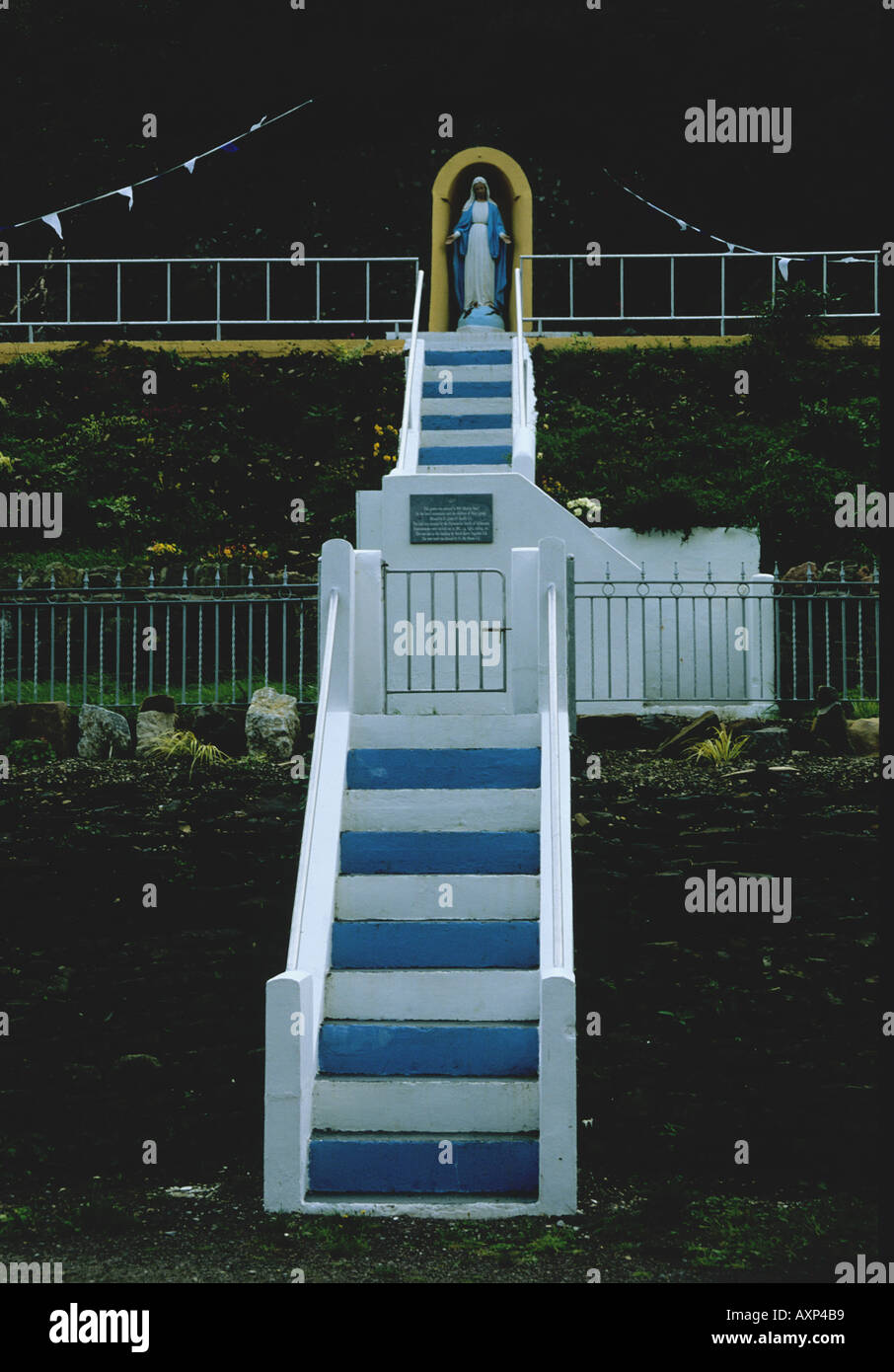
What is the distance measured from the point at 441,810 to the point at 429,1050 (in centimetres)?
164

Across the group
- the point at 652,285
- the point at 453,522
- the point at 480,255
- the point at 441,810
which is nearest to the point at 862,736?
the point at 453,522

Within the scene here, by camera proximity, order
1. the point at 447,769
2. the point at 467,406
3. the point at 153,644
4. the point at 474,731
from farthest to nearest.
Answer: the point at 467,406, the point at 153,644, the point at 474,731, the point at 447,769

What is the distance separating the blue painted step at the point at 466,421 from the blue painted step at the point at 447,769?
778 cm

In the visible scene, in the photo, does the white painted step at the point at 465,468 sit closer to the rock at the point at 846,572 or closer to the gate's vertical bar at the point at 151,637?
the gate's vertical bar at the point at 151,637

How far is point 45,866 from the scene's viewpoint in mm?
10789

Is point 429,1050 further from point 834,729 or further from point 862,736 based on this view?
point 862,736

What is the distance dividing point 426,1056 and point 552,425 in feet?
38.7

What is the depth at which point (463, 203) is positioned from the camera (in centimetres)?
2309

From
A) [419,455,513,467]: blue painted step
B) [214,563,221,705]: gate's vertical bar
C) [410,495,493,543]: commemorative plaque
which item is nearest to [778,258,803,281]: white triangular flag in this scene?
[419,455,513,467]: blue painted step

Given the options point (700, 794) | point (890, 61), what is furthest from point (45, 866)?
point (890, 61)

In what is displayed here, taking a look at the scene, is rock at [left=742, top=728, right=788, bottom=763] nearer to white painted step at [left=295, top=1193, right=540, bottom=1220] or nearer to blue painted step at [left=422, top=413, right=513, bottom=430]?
blue painted step at [left=422, top=413, right=513, bottom=430]

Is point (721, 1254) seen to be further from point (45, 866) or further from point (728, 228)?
point (728, 228)

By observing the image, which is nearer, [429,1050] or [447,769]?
[429,1050]

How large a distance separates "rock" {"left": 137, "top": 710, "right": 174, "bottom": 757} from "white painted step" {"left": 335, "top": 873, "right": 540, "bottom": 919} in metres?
5.47
